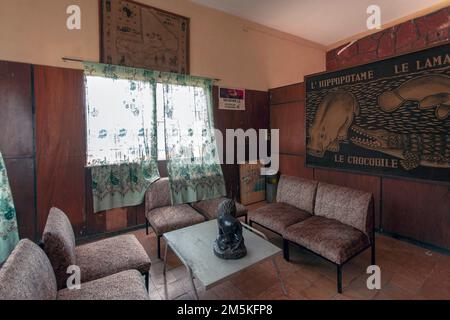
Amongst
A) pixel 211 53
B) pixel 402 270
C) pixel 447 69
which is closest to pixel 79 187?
pixel 211 53

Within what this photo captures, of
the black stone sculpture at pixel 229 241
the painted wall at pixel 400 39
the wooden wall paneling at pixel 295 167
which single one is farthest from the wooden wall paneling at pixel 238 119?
the black stone sculpture at pixel 229 241

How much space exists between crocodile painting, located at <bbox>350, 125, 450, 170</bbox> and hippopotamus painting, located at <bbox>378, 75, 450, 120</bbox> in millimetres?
253

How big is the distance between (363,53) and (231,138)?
3.35 metres

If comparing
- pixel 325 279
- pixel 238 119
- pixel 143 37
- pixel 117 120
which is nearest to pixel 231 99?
pixel 238 119

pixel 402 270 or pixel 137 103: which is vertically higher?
pixel 137 103

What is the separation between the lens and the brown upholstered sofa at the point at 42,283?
950 mm

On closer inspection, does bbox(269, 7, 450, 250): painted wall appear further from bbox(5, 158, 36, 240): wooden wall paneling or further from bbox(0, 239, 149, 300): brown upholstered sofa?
bbox(5, 158, 36, 240): wooden wall paneling

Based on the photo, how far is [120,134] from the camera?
9.19ft

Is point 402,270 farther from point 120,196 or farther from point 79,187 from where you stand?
point 79,187

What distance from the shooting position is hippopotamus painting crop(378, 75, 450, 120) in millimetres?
2199

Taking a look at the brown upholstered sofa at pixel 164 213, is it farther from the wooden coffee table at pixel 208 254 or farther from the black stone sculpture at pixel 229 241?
the black stone sculpture at pixel 229 241

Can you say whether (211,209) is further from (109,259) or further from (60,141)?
(60,141)

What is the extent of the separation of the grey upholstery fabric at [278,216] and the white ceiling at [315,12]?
3.10 metres

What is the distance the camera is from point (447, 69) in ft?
7.09
